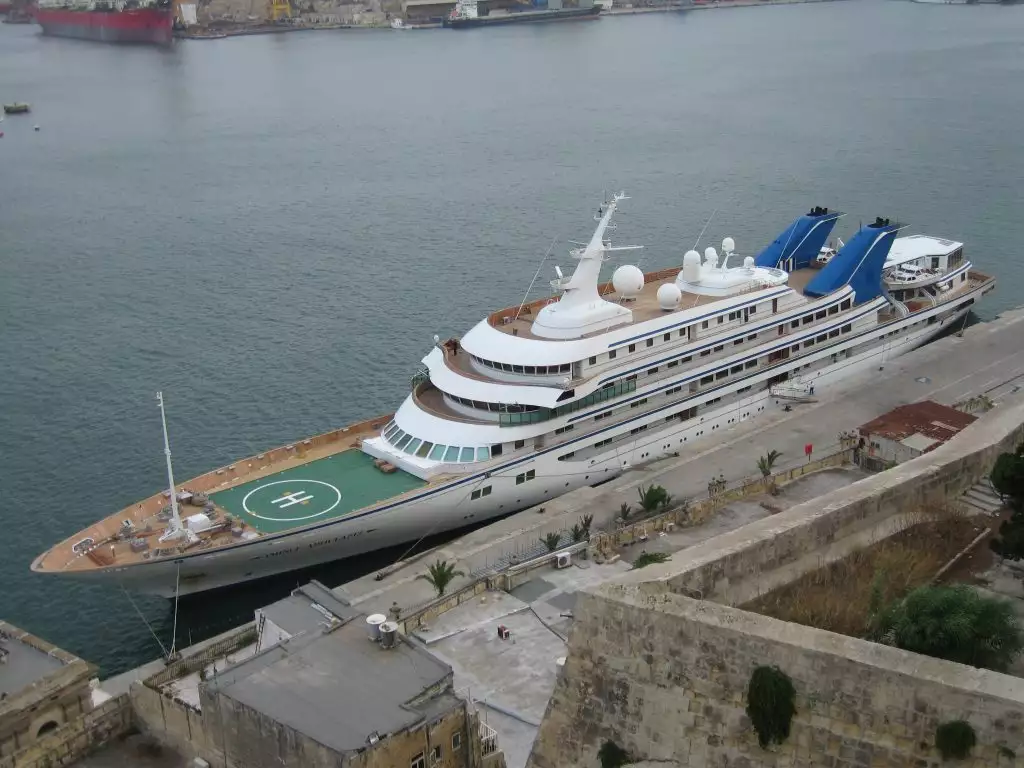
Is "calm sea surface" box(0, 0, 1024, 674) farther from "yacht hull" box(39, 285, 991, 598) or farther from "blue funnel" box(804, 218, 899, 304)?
"blue funnel" box(804, 218, 899, 304)

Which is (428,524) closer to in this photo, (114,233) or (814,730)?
(814,730)

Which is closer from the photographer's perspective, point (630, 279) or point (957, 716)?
point (957, 716)

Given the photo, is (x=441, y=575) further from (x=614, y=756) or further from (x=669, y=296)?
(x=669, y=296)

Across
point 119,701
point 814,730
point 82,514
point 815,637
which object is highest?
point 815,637

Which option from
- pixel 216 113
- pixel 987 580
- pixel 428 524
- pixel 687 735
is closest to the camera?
pixel 687 735

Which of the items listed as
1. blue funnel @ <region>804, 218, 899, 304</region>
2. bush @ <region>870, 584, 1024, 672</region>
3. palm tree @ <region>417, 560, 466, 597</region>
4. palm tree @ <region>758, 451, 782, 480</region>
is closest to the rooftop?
palm tree @ <region>758, 451, 782, 480</region>

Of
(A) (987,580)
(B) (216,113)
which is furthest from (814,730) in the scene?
(B) (216,113)

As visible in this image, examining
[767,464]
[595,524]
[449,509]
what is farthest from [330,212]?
[767,464]

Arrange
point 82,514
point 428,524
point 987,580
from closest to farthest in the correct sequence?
point 987,580 < point 428,524 < point 82,514
